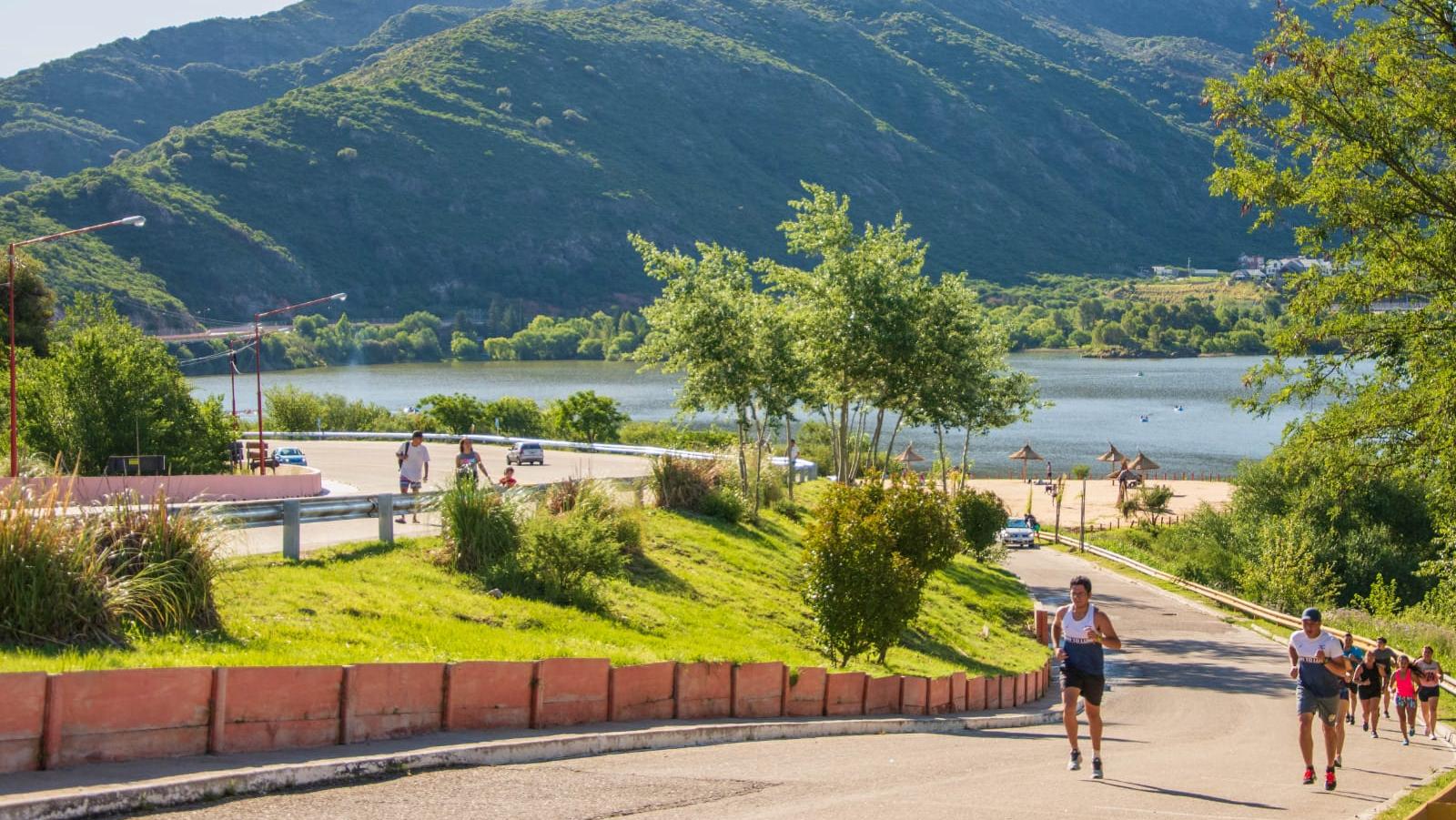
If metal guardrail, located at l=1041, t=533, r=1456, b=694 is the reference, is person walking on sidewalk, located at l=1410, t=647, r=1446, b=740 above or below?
above

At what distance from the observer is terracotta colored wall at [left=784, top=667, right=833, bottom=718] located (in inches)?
559

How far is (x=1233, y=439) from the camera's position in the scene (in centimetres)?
12456

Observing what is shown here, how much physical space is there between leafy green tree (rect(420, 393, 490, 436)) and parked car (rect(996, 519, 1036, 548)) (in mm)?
28068

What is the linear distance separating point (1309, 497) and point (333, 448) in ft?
117

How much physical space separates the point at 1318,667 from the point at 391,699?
335 inches

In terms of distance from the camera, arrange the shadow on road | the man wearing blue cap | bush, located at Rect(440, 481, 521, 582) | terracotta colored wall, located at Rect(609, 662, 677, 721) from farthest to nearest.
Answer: bush, located at Rect(440, 481, 521, 582), the man wearing blue cap, terracotta colored wall, located at Rect(609, 662, 677, 721), the shadow on road

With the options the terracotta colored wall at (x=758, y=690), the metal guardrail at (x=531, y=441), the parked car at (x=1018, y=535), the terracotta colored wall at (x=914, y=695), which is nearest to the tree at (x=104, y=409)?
the metal guardrail at (x=531, y=441)

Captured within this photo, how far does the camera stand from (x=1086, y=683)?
11.9 m

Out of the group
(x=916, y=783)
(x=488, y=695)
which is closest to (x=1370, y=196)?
(x=916, y=783)

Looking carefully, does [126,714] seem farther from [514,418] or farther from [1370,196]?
[514,418]

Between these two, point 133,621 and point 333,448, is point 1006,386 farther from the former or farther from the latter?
point 133,621

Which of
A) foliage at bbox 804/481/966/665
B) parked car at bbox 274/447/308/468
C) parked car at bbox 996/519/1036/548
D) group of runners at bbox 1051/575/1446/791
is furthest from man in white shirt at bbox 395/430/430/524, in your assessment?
parked car at bbox 996/519/1036/548

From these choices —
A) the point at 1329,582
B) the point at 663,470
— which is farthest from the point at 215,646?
the point at 1329,582

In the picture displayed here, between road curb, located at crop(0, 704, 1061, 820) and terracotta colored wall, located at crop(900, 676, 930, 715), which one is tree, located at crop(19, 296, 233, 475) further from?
road curb, located at crop(0, 704, 1061, 820)
